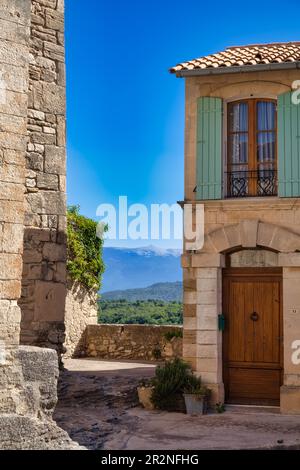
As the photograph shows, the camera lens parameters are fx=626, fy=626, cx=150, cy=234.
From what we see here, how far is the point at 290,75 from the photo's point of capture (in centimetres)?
1043

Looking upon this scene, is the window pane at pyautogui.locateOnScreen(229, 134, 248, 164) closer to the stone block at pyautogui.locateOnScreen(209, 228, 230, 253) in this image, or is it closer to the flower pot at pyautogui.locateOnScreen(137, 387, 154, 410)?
the stone block at pyautogui.locateOnScreen(209, 228, 230, 253)

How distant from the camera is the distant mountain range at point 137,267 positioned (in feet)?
567

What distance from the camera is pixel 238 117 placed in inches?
430

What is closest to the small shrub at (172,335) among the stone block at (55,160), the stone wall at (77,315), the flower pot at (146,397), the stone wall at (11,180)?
the stone wall at (77,315)

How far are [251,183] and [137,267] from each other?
17550cm

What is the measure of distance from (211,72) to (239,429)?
226 inches

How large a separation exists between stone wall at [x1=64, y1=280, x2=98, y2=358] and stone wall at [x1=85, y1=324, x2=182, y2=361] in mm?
305

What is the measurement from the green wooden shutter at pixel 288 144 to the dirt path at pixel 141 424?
3676 mm

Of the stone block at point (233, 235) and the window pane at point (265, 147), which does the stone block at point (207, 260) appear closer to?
the stone block at point (233, 235)

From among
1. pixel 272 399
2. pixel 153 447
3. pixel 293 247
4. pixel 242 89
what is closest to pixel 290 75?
pixel 242 89

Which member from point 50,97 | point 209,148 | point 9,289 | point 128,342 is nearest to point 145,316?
point 128,342

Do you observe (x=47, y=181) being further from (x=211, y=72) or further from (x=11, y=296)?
(x=11, y=296)

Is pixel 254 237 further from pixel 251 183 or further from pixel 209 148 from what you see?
pixel 209 148
